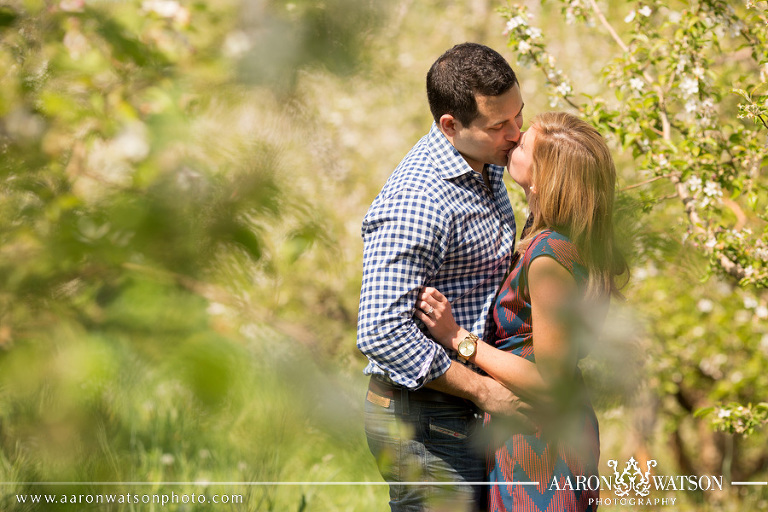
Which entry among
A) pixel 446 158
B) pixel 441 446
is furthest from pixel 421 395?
pixel 446 158

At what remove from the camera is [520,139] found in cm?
175

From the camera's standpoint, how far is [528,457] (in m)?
1.62

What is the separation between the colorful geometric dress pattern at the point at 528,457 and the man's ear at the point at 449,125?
363 mm

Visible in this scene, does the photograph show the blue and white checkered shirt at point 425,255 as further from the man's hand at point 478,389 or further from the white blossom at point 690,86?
the white blossom at point 690,86

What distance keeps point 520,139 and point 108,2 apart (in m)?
1.35

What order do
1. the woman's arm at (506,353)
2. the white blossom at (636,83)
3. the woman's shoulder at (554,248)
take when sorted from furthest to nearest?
the white blossom at (636,83), the woman's shoulder at (554,248), the woman's arm at (506,353)

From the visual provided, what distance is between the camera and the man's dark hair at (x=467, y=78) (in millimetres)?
1687

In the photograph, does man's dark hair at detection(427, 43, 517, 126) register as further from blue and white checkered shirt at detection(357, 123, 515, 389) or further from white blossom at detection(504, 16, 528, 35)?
white blossom at detection(504, 16, 528, 35)

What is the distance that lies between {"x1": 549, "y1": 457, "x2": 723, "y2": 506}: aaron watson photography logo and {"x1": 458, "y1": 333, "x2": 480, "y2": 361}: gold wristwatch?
0.37 meters

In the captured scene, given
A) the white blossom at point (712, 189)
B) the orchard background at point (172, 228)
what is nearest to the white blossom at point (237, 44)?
the orchard background at point (172, 228)

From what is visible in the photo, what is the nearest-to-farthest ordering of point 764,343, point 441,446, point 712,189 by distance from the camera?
1. point 441,446
2. point 712,189
3. point 764,343

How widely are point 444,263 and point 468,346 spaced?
213 mm

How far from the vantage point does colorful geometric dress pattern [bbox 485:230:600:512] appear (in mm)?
1615

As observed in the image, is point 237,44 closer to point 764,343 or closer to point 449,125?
point 449,125
